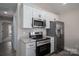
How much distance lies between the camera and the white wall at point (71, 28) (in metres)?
1.47

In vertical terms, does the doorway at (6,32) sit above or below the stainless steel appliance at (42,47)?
above

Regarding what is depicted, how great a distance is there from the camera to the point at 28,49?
4.72ft

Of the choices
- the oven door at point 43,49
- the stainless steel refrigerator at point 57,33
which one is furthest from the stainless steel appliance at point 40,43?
the stainless steel refrigerator at point 57,33

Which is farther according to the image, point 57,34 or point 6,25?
point 57,34

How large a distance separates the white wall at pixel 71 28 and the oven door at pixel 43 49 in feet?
1.21

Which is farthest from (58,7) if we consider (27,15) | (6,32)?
(6,32)

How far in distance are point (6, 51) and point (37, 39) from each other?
0.63 meters

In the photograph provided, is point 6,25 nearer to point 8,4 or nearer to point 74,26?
point 8,4

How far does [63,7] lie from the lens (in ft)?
4.92

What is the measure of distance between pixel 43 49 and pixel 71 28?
0.68 meters

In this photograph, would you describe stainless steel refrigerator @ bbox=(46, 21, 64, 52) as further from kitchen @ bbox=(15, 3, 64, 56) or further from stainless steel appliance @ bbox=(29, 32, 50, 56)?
stainless steel appliance @ bbox=(29, 32, 50, 56)

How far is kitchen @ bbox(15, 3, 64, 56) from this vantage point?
4.74ft

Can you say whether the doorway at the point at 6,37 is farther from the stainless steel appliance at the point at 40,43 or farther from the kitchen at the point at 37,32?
the stainless steel appliance at the point at 40,43

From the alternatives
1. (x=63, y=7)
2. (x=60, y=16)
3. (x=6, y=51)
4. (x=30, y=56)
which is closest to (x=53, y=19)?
(x=60, y=16)
